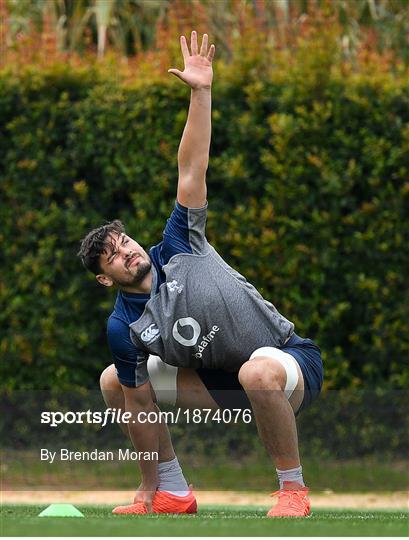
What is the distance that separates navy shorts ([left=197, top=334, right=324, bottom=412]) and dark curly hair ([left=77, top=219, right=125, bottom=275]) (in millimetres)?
713

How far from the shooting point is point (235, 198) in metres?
9.34

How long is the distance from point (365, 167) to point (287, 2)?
3149 millimetres

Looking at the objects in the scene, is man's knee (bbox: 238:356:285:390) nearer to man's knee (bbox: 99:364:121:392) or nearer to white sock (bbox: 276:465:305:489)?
white sock (bbox: 276:465:305:489)

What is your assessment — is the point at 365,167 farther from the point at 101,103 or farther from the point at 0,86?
the point at 0,86

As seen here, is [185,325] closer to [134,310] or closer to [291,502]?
[134,310]

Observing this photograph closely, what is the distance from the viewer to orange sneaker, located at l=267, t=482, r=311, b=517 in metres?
5.50

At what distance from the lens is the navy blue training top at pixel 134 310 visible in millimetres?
5773

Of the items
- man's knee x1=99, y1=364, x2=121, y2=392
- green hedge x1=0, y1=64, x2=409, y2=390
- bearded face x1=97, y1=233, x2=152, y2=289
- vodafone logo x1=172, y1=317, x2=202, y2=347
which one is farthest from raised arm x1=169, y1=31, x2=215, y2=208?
green hedge x1=0, y1=64, x2=409, y2=390

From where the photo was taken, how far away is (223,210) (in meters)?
9.30

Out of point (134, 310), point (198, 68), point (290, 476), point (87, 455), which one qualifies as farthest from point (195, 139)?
point (87, 455)

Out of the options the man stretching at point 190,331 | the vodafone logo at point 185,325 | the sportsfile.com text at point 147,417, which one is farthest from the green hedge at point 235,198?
the vodafone logo at point 185,325

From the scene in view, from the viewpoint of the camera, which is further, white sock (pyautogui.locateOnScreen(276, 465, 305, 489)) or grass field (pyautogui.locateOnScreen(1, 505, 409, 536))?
white sock (pyautogui.locateOnScreen(276, 465, 305, 489))

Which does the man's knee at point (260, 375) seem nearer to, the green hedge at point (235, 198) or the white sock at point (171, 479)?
the white sock at point (171, 479)

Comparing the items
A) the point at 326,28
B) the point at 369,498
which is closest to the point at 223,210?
the point at 326,28
